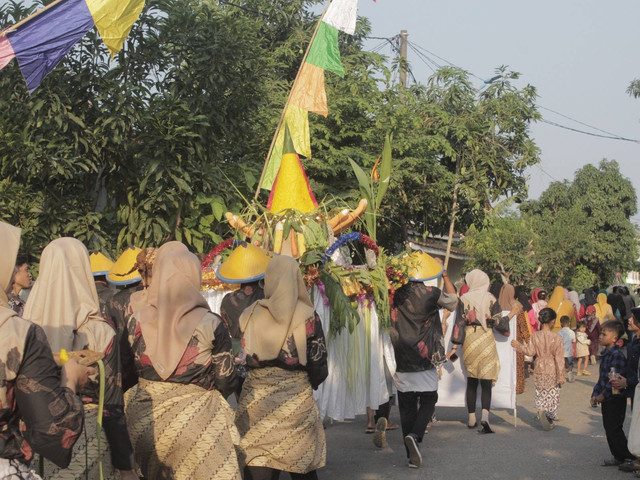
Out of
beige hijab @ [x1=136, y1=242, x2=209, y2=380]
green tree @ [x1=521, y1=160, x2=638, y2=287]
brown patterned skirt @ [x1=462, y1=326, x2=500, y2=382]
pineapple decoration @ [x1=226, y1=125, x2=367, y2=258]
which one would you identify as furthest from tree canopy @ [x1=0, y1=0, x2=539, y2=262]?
green tree @ [x1=521, y1=160, x2=638, y2=287]

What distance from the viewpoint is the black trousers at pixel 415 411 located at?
8633mm

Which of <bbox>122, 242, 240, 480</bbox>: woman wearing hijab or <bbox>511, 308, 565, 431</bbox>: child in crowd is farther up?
<bbox>122, 242, 240, 480</bbox>: woman wearing hijab

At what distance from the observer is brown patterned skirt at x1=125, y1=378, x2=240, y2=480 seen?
4.69 meters

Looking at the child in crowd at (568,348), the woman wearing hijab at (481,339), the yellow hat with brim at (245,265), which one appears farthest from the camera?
the child in crowd at (568,348)

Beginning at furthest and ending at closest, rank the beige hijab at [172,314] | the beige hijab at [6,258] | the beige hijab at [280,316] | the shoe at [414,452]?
1. the shoe at [414,452]
2. the beige hijab at [280,316]
3. the beige hijab at [172,314]
4. the beige hijab at [6,258]

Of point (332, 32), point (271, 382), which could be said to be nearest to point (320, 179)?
point (332, 32)

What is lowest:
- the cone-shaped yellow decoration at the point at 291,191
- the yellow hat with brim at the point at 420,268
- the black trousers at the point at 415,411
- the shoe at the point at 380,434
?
the shoe at the point at 380,434

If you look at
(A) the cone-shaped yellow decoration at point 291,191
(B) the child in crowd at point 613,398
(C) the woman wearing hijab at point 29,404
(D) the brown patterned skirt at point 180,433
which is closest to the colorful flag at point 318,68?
(A) the cone-shaped yellow decoration at point 291,191

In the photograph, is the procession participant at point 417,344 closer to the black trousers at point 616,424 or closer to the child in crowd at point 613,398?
the child in crowd at point 613,398

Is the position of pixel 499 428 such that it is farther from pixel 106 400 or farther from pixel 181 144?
pixel 106 400

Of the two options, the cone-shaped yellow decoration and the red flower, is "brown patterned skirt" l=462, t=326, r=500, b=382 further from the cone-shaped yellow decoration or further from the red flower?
the cone-shaped yellow decoration

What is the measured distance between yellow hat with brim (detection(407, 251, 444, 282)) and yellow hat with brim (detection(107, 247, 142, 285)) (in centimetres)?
286

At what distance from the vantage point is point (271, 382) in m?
5.73

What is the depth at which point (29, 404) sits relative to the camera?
121 inches
